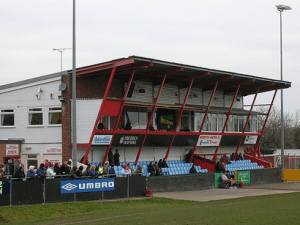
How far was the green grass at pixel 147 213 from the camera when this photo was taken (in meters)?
13.4

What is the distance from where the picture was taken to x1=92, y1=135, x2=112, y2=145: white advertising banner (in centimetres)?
2617

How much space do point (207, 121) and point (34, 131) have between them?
46.6 feet

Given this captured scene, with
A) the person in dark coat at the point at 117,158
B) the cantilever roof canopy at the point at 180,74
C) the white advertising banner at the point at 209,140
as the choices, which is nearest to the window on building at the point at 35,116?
the cantilever roof canopy at the point at 180,74

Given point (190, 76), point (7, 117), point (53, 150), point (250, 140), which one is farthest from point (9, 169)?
point (250, 140)

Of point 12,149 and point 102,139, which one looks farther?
point 12,149

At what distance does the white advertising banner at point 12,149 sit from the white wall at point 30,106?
2.37 ft

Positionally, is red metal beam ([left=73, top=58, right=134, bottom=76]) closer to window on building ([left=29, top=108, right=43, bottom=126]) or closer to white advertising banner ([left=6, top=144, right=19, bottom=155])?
window on building ([left=29, top=108, right=43, bottom=126])

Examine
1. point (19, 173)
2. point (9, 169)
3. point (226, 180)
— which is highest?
point (19, 173)

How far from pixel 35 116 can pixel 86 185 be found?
9.65 meters

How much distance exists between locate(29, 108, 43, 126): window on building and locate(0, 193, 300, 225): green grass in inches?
406

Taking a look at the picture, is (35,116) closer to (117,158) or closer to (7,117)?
(7,117)

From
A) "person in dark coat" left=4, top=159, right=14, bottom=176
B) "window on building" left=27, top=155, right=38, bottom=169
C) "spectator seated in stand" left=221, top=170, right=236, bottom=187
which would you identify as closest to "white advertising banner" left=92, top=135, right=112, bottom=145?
"window on building" left=27, top=155, right=38, bottom=169

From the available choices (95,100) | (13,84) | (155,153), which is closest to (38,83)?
(13,84)

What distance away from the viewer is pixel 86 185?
774 inches
